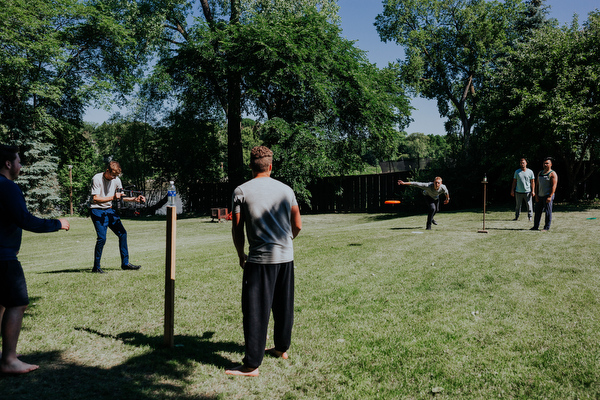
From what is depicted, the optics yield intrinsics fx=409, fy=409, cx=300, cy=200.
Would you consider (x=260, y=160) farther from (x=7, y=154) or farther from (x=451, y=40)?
(x=451, y=40)

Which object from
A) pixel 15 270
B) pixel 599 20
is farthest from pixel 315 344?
pixel 599 20

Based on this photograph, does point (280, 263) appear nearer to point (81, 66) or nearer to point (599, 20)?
point (599, 20)

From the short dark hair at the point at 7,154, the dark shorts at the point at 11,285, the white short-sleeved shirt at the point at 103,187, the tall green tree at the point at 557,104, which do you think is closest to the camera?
the dark shorts at the point at 11,285

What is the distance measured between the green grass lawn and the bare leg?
100 mm

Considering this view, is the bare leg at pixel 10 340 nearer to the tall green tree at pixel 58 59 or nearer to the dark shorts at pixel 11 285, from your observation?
the dark shorts at pixel 11 285

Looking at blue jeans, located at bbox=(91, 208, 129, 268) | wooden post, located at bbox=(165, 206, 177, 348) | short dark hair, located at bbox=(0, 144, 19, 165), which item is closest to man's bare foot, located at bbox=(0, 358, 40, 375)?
wooden post, located at bbox=(165, 206, 177, 348)

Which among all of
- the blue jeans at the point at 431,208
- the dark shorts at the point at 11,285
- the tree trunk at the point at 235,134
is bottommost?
the dark shorts at the point at 11,285

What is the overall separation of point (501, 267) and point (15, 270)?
751cm

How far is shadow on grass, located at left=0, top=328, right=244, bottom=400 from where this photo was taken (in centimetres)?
337

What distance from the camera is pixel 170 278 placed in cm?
421

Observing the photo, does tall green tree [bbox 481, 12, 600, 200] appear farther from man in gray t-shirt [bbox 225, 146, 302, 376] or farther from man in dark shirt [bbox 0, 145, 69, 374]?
man in dark shirt [bbox 0, 145, 69, 374]

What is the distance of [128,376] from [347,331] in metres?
2.40

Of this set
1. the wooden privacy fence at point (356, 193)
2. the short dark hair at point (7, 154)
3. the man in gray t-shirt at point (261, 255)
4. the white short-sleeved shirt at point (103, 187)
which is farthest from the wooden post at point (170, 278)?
the wooden privacy fence at point (356, 193)

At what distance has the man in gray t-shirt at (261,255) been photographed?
3.74 meters
